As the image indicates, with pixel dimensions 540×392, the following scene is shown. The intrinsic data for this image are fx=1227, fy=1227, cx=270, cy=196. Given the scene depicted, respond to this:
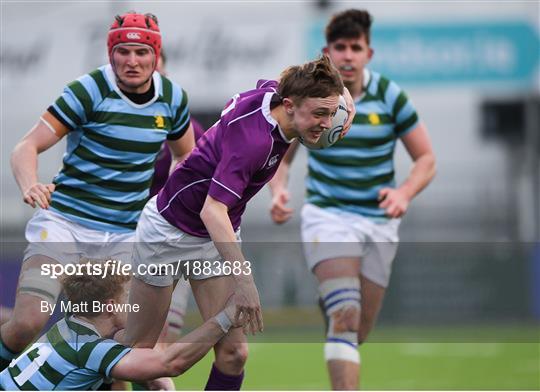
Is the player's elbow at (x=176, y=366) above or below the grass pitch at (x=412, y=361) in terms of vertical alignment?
above

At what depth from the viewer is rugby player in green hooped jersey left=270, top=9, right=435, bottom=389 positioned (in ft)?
24.9

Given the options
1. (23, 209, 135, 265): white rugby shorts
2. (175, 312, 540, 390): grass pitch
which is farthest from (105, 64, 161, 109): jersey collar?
(175, 312, 540, 390): grass pitch

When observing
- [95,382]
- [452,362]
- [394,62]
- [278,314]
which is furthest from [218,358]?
[394,62]

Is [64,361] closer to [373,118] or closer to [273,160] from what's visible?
[273,160]

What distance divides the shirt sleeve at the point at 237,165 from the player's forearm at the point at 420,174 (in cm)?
221

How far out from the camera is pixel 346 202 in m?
7.81

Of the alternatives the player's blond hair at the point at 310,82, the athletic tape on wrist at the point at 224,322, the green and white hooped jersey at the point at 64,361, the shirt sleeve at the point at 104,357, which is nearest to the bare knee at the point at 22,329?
the green and white hooped jersey at the point at 64,361

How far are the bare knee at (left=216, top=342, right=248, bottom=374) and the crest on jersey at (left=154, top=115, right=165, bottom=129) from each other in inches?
52.6

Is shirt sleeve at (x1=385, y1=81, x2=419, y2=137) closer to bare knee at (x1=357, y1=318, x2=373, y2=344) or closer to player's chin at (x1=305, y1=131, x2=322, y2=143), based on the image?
bare knee at (x1=357, y1=318, x2=373, y2=344)

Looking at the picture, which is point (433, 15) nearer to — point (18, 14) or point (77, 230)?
point (18, 14)

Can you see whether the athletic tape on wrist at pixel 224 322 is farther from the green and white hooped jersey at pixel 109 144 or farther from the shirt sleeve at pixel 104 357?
the green and white hooped jersey at pixel 109 144

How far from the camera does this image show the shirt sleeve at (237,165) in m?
5.58

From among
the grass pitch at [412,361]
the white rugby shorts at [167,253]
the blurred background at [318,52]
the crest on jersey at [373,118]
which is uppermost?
the blurred background at [318,52]

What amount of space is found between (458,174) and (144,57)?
1313 centimetres
